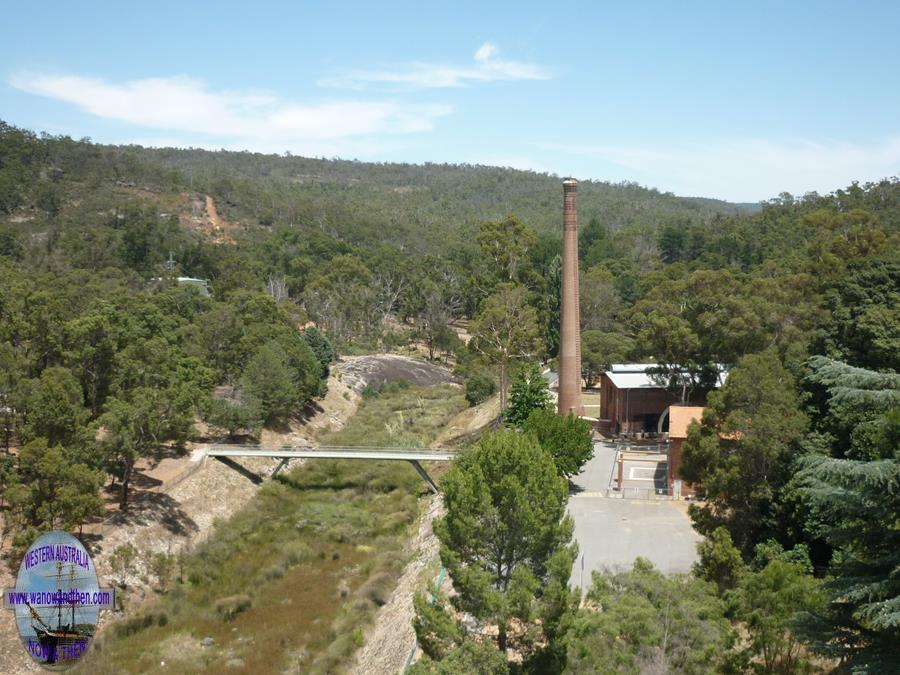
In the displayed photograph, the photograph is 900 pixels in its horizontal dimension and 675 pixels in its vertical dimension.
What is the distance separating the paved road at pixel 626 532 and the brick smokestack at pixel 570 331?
7.81 metres

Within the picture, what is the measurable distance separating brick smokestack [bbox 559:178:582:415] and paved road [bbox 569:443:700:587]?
7813mm

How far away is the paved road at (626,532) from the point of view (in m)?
24.5

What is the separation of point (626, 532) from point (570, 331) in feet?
48.5

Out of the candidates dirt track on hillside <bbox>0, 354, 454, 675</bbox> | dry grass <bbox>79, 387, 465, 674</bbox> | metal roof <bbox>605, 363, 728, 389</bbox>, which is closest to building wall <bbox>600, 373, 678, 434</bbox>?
metal roof <bbox>605, 363, 728, 389</bbox>

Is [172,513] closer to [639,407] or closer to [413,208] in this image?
[639,407]

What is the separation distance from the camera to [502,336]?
161 ft

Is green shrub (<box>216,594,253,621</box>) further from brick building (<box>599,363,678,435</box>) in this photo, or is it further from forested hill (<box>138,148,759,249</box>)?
forested hill (<box>138,148,759,249</box>)

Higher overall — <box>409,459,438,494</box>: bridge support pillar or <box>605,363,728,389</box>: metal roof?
<box>605,363,728,389</box>: metal roof

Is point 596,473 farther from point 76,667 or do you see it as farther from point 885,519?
point 885,519

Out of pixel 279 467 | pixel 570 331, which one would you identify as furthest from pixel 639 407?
pixel 279 467

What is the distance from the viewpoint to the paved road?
24469 millimetres

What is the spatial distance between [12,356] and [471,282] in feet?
151

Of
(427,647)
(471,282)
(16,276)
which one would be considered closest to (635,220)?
(471,282)

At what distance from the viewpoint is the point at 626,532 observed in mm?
27188
